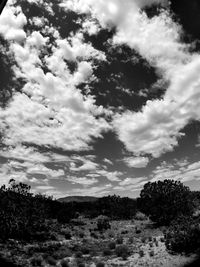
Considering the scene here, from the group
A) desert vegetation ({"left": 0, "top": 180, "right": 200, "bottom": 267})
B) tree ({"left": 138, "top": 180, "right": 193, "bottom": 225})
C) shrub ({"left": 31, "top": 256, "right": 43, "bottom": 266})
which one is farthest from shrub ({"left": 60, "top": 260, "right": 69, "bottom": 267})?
tree ({"left": 138, "top": 180, "right": 193, "bottom": 225})

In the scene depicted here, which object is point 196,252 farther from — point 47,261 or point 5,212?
point 5,212

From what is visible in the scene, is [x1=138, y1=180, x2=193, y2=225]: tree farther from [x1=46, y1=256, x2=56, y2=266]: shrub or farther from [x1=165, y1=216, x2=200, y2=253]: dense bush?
[x1=46, y1=256, x2=56, y2=266]: shrub

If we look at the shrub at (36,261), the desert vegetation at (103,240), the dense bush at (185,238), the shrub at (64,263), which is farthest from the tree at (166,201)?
the shrub at (36,261)

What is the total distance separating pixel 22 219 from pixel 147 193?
24.7 m

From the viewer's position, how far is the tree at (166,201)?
43.6m

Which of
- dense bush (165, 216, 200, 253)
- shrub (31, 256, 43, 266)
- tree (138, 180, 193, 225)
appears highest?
tree (138, 180, 193, 225)

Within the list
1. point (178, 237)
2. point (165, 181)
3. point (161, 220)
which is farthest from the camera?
point (165, 181)

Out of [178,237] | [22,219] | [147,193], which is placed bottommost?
[178,237]

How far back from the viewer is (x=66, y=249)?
28.7m

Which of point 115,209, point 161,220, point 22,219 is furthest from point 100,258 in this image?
point 115,209

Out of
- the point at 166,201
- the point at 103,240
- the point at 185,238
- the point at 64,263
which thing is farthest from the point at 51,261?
the point at 166,201

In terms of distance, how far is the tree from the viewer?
43.6 m

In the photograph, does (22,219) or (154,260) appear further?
(22,219)

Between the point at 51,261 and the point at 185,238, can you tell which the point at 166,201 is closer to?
the point at 185,238
